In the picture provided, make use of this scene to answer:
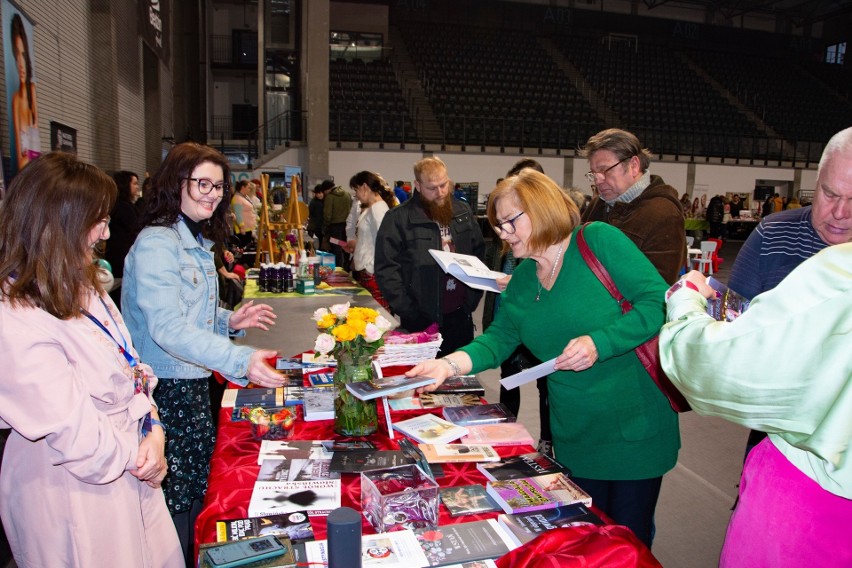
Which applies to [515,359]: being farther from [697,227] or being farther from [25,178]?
[697,227]

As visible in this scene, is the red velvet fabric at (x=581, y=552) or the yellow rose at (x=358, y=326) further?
the yellow rose at (x=358, y=326)

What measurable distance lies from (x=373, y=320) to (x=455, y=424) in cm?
42

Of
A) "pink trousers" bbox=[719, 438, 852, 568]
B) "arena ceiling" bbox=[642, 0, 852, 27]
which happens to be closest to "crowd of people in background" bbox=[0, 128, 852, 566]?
"pink trousers" bbox=[719, 438, 852, 568]

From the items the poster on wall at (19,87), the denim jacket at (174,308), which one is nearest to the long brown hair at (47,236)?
the denim jacket at (174,308)

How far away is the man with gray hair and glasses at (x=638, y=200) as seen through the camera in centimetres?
243

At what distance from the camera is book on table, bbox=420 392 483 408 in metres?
2.07

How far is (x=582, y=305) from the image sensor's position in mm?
1792

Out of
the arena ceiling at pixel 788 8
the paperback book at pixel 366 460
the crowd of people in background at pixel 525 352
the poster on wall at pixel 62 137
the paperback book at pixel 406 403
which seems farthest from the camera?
the arena ceiling at pixel 788 8

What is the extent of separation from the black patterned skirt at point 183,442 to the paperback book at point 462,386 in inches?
31.6

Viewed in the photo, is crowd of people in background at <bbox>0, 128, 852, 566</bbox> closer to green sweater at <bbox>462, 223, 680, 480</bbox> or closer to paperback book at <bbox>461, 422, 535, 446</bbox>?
green sweater at <bbox>462, 223, 680, 480</bbox>

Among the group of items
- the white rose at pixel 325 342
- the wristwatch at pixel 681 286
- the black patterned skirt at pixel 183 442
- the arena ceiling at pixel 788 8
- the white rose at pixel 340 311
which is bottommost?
the black patterned skirt at pixel 183 442

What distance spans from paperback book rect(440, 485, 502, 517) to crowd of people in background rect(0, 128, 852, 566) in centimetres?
45

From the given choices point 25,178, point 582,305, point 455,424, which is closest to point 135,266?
point 25,178

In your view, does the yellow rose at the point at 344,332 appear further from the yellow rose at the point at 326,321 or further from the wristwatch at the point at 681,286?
the wristwatch at the point at 681,286
